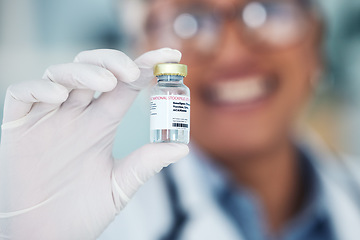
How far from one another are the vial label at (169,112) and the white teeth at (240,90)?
646 millimetres

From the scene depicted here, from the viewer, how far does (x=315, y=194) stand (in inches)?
62.4

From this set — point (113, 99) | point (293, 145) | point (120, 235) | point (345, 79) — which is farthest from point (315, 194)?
point (113, 99)

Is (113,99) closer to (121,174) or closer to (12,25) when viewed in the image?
(121,174)

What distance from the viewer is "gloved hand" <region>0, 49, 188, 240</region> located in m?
1.04

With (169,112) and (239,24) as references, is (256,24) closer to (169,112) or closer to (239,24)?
(239,24)

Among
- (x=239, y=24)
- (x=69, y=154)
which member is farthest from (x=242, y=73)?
(x=69, y=154)

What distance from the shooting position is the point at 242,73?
62.6 inches

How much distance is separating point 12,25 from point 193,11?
0.74m

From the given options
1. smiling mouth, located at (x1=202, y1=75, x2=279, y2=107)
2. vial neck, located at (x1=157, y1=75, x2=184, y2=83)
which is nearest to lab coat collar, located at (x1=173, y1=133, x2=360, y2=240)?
smiling mouth, located at (x1=202, y1=75, x2=279, y2=107)

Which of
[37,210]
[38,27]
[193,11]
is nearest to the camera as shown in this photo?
[37,210]

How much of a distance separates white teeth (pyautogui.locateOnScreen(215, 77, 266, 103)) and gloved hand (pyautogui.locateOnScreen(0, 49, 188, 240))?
52 centimetres

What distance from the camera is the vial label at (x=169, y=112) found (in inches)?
38.2

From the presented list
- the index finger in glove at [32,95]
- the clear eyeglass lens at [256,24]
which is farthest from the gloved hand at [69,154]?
the clear eyeglass lens at [256,24]

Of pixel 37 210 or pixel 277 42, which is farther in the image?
pixel 277 42
